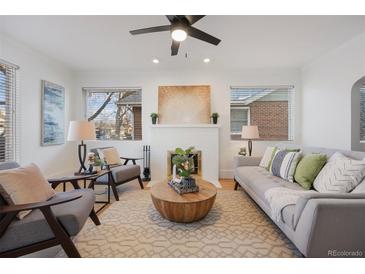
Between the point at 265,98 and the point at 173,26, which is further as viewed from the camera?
the point at 265,98

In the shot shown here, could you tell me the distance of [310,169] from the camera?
7.14ft

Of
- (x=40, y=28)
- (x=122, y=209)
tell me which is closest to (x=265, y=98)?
(x=122, y=209)

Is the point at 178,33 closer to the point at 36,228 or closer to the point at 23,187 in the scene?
the point at 23,187

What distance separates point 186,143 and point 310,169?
2.48m

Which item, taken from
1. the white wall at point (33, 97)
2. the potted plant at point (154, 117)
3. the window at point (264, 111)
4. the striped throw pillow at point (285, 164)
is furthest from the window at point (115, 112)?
the striped throw pillow at point (285, 164)

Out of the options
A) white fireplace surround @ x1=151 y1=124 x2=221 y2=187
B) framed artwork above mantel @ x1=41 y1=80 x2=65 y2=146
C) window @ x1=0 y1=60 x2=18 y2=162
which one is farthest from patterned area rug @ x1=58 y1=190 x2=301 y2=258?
framed artwork above mantel @ x1=41 y1=80 x2=65 y2=146

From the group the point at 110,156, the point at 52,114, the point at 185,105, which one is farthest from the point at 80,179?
the point at 185,105

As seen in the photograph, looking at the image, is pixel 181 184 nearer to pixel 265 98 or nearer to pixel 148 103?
pixel 148 103

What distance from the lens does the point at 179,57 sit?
366 centimetres

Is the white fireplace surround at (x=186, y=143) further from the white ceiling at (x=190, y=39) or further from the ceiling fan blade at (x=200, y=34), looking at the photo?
the ceiling fan blade at (x=200, y=34)

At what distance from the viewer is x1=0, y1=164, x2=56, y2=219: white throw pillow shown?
1494mm

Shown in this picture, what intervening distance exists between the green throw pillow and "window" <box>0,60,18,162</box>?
4224 mm

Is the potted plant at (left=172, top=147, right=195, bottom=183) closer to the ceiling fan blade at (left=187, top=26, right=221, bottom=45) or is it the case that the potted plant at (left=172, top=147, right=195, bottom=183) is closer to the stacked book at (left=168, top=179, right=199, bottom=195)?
the stacked book at (left=168, top=179, right=199, bottom=195)
